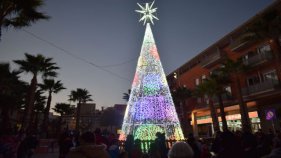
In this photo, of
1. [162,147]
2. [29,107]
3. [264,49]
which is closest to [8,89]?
[29,107]

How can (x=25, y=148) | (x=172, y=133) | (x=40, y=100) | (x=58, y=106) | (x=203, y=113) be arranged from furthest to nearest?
(x=58, y=106)
(x=40, y=100)
(x=203, y=113)
(x=172, y=133)
(x=25, y=148)

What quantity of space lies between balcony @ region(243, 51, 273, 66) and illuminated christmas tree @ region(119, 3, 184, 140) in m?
14.6

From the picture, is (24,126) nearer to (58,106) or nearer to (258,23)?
(258,23)

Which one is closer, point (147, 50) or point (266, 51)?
point (147, 50)

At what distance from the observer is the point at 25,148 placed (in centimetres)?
1098

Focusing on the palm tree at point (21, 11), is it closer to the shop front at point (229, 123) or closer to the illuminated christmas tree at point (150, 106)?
the illuminated christmas tree at point (150, 106)

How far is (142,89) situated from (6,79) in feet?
58.6

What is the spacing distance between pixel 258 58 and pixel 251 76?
2.92 metres

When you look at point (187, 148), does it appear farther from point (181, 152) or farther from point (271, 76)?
point (271, 76)

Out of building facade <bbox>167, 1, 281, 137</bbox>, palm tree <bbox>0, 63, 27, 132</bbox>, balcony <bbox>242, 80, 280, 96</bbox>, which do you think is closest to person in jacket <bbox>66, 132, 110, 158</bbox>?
building facade <bbox>167, 1, 281, 137</bbox>

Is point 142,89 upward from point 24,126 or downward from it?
upward

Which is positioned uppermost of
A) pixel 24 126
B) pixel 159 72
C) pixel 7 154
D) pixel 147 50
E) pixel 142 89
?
pixel 147 50

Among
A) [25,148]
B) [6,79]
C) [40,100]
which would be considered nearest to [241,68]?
[25,148]

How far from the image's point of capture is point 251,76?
26688 millimetres
